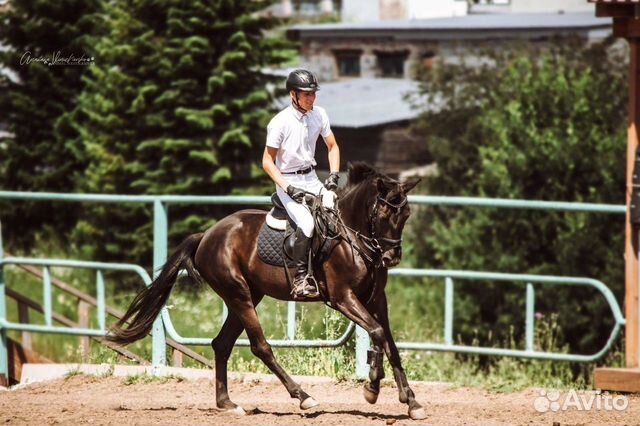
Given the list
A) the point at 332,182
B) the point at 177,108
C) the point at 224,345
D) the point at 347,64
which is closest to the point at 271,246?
the point at 332,182

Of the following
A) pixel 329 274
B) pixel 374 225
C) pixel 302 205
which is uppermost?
pixel 302 205

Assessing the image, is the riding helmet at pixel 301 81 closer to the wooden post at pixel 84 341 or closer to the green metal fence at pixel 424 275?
the green metal fence at pixel 424 275

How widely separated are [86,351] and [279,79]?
13512 mm

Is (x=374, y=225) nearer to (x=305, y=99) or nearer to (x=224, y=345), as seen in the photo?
(x=305, y=99)

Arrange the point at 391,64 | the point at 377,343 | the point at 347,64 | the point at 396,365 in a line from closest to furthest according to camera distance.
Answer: the point at 377,343 < the point at 396,365 < the point at 391,64 < the point at 347,64

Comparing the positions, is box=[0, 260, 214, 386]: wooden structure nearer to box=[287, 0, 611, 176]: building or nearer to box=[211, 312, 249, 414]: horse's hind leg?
box=[211, 312, 249, 414]: horse's hind leg

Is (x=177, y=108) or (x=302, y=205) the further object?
(x=177, y=108)

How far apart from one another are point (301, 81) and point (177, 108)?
1779 centimetres

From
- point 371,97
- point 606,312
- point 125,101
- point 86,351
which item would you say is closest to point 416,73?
point 371,97

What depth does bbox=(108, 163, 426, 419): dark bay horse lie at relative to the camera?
30.6 ft

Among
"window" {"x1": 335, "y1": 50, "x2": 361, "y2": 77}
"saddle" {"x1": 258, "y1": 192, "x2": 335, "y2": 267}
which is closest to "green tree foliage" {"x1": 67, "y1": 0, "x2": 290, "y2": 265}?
"saddle" {"x1": 258, "y1": 192, "x2": 335, "y2": 267}

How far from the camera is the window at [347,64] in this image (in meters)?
45.9

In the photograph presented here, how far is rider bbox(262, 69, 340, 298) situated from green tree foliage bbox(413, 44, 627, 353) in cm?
2293

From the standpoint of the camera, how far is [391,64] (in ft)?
148
